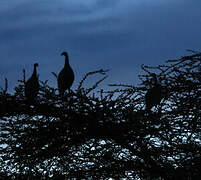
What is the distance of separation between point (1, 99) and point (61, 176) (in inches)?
60.6

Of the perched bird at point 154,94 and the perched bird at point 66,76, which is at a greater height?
the perched bird at point 66,76

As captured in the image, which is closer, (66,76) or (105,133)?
(105,133)

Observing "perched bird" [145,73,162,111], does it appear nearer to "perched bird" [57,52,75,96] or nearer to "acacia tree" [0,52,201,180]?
"acacia tree" [0,52,201,180]

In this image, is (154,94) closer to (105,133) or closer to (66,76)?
(105,133)

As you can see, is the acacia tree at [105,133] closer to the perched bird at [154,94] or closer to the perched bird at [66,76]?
the perched bird at [154,94]

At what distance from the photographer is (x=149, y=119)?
219 inches

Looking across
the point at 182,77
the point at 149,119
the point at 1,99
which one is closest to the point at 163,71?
the point at 182,77

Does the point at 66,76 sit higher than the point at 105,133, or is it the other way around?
the point at 66,76

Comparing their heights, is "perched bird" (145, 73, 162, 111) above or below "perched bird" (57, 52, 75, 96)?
below

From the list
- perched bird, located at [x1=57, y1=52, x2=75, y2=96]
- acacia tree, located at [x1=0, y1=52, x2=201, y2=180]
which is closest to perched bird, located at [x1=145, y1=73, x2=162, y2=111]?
acacia tree, located at [x1=0, y1=52, x2=201, y2=180]

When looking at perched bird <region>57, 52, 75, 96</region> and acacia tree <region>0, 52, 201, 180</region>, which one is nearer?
acacia tree <region>0, 52, 201, 180</region>

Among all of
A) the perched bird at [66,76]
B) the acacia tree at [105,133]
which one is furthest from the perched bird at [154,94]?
the perched bird at [66,76]

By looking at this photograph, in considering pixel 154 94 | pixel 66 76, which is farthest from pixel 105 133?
pixel 66 76

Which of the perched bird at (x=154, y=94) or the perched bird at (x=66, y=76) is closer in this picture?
the perched bird at (x=154, y=94)
